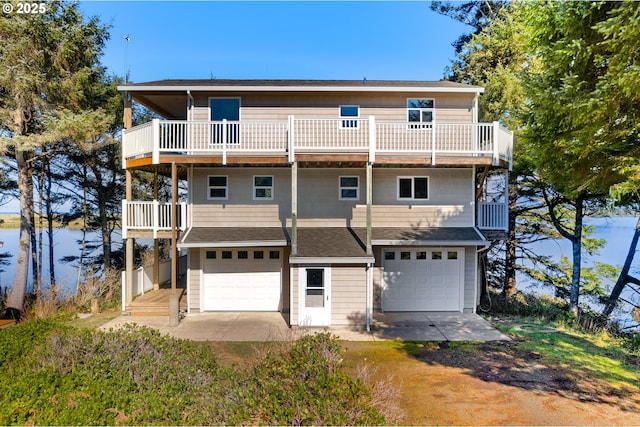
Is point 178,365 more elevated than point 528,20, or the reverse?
point 528,20

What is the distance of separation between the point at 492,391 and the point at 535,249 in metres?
15.9

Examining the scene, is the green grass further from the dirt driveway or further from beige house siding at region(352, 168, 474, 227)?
beige house siding at region(352, 168, 474, 227)

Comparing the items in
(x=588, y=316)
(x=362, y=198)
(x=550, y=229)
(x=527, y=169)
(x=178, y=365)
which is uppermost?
(x=527, y=169)

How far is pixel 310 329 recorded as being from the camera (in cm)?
1025

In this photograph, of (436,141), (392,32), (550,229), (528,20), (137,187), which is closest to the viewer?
(528,20)

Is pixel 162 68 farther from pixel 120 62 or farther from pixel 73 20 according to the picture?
pixel 73 20

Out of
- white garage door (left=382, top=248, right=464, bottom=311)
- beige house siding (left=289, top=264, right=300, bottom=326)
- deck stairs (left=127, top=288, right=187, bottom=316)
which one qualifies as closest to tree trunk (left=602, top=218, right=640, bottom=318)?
white garage door (left=382, top=248, right=464, bottom=311)

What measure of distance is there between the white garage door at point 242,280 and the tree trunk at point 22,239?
661cm

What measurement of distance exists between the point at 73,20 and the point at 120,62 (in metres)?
3.19

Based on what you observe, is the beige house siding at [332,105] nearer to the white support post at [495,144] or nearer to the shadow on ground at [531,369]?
the white support post at [495,144]

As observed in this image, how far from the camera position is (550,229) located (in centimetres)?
1595

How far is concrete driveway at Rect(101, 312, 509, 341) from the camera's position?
31.2ft

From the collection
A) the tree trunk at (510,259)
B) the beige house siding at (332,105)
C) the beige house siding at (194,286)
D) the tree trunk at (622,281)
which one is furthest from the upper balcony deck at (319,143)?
the tree trunk at (622,281)

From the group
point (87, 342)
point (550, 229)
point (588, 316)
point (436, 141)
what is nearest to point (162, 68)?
point (436, 141)
